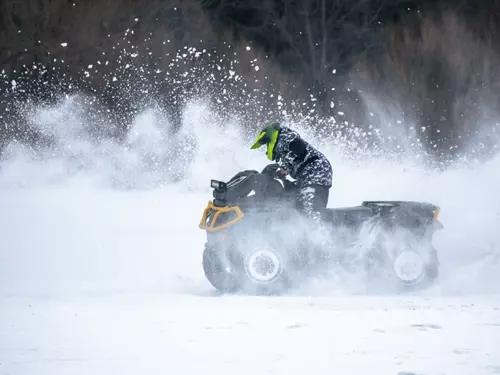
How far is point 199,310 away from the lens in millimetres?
8305

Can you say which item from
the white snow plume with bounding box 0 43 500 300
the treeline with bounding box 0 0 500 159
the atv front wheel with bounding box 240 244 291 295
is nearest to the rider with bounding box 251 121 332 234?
the atv front wheel with bounding box 240 244 291 295

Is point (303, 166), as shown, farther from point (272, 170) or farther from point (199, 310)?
point (199, 310)

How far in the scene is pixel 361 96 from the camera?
92.3 ft

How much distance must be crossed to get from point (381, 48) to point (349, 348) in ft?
84.0

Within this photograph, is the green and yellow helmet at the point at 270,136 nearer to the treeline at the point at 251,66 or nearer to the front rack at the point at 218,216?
the front rack at the point at 218,216

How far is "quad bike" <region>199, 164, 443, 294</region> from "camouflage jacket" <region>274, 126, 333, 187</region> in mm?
123

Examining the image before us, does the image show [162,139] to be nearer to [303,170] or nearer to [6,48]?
[6,48]

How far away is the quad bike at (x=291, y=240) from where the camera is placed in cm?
902

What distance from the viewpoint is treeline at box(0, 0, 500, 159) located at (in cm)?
2598

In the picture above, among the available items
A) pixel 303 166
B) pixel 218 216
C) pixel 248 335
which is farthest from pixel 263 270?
pixel 248 335

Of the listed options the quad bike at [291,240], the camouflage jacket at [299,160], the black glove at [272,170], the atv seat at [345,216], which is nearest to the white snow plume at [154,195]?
the quad bike at [291,240]

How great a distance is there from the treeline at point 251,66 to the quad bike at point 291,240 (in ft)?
50.2

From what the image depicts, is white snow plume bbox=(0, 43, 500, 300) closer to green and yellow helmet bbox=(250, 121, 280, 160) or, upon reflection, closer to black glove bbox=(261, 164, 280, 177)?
black glove bbox=(261, 164, 280, 177)

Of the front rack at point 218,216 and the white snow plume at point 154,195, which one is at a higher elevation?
the white snow plume at point 154,195
